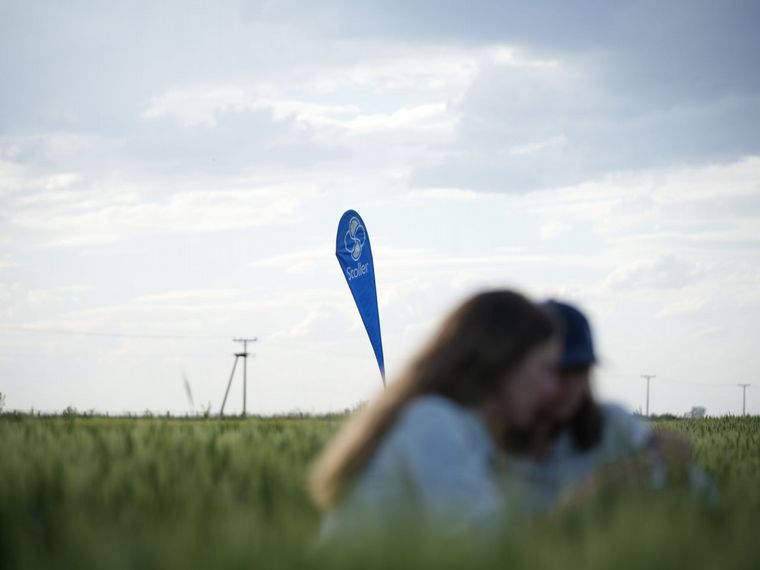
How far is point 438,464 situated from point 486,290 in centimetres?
68

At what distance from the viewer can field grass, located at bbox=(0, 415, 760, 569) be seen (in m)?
2.63

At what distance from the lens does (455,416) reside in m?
3.55

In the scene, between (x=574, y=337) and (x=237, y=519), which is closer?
(x=237, y=519)

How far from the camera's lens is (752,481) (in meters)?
5.17

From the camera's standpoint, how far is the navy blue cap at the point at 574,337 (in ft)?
13.9

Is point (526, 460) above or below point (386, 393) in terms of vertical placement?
below

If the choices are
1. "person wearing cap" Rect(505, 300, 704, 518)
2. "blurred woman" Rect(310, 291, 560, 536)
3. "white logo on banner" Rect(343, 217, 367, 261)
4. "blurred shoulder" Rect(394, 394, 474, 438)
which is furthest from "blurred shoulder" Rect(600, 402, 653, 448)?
"white logo on banner" Rect(343, 217, 367, 261)

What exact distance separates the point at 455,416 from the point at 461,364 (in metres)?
0.20

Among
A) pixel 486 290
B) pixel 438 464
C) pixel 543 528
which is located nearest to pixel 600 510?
pixel 543 528

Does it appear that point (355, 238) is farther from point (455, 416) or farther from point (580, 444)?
point (455, 416)

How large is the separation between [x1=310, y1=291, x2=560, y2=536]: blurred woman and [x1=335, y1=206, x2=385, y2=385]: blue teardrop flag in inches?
684

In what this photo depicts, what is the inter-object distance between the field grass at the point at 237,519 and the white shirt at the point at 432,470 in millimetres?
174

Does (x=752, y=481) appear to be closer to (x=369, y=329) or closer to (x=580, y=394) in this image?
(x=580, y=394)

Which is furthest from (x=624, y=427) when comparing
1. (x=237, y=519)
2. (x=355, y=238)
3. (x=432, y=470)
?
(x=355, y=238)
